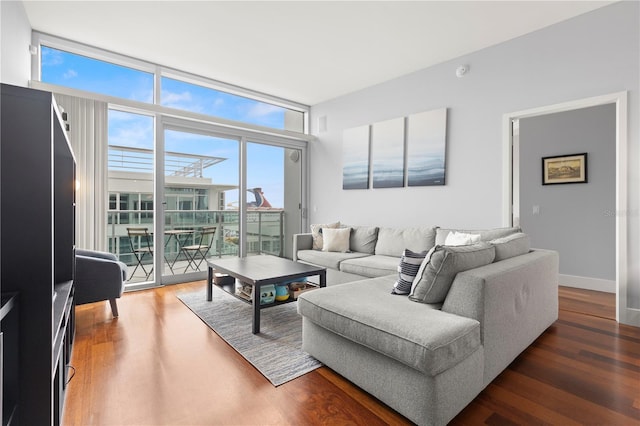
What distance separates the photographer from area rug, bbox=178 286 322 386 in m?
2.03

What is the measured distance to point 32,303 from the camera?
92 cm

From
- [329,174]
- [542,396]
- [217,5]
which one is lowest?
[542,396]

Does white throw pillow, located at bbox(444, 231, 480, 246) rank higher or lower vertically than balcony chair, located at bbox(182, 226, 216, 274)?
higher

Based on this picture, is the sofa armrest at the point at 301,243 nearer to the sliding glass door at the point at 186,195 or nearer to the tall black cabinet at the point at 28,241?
the sliding glass door at the point at 186,195

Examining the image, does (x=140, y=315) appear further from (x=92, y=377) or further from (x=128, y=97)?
(x=128, y=97)

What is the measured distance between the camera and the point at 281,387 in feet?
5.95

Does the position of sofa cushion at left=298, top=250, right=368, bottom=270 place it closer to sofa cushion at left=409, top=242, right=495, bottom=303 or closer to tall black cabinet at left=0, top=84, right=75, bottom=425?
sofa cushion at left=409, top=242, right=495, bottom=303

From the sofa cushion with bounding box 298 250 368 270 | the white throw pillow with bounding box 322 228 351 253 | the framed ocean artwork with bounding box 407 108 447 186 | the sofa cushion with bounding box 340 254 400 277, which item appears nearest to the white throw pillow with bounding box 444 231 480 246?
the sofa cushion with bounding box 340 254 400 277

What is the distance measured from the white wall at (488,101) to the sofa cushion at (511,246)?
1130 mm

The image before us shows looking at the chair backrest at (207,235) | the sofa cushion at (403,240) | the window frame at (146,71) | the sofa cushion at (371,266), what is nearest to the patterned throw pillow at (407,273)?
the sofa cushion at (371,266)

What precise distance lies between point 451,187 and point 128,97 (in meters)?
4.06

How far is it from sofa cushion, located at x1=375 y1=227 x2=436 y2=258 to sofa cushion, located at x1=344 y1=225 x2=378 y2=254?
10cm

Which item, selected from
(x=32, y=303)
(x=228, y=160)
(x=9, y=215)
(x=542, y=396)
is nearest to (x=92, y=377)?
(x=32, y=303)

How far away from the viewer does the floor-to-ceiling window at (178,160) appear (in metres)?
A: 3.75
